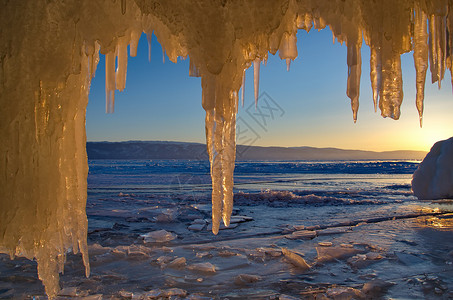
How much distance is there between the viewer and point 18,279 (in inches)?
132

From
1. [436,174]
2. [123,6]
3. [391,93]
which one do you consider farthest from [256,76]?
[436,174]

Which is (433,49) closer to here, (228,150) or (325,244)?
(228,150)

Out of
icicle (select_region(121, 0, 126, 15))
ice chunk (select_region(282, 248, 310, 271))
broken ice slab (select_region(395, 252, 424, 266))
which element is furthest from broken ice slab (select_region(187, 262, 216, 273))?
icicle (select_region(121, 0, 126, 15))

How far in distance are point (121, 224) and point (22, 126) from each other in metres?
5.08

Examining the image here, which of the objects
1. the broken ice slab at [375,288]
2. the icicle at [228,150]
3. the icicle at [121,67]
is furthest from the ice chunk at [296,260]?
the icicle at [121,67]

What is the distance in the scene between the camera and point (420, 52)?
2.21m

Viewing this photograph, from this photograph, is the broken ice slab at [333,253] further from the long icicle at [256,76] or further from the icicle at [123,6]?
the icicle at [123,6]

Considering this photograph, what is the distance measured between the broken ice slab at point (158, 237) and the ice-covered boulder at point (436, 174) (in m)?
8.07

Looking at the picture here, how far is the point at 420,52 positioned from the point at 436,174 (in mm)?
8758

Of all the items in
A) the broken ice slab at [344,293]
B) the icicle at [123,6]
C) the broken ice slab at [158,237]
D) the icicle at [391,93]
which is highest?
the icicle at [123,6]

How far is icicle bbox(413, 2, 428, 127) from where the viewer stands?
2.07m

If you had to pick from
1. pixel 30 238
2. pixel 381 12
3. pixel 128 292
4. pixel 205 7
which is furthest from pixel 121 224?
pixel 381 12

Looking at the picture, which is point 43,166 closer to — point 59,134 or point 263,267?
point 59,134

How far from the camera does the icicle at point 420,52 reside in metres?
2.07
